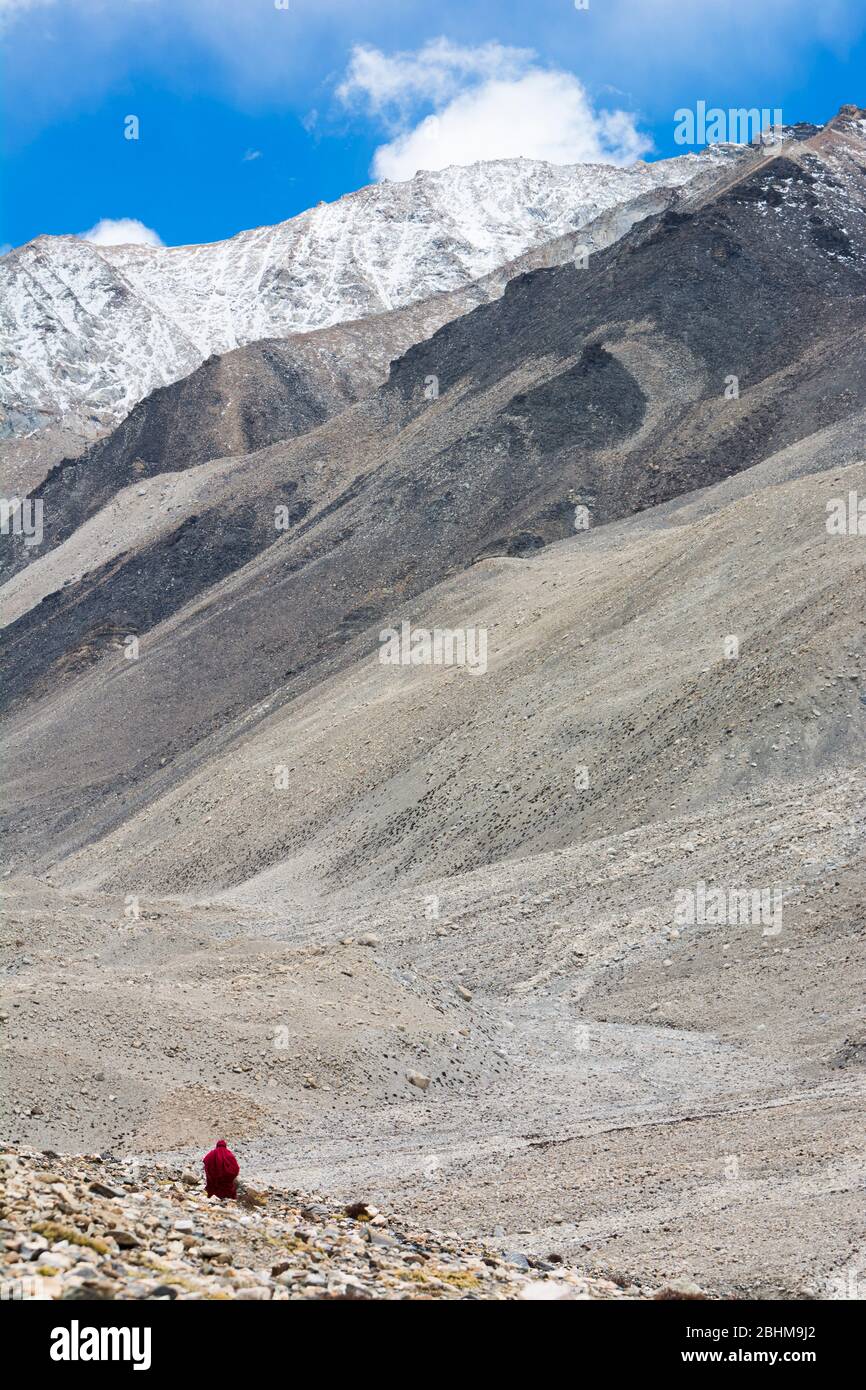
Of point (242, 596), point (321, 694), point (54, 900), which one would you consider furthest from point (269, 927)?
point (242, 596)

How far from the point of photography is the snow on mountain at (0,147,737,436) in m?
134

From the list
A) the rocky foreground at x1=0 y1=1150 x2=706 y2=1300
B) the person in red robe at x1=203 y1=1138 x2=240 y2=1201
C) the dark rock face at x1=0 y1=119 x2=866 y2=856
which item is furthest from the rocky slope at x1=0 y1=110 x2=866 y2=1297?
the person in red robe at x1=203 y1=1138 x2=240 y2=1201

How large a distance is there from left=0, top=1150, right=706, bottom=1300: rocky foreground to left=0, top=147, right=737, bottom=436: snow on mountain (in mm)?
118592

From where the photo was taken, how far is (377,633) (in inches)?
2101

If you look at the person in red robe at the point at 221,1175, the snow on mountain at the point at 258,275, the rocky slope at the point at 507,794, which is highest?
the snow on mountain at the point at 258,275

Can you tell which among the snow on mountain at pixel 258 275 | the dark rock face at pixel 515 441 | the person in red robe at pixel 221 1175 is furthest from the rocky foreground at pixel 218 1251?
the snow on mountain at pixel 258 275

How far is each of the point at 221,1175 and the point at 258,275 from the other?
500 feet

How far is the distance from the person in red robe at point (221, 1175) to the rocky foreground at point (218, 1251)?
138 mm

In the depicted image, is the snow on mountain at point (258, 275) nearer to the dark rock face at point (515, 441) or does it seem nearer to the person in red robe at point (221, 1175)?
the dark rock face at point (515, 441)

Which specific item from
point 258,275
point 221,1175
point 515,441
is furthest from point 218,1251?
point 258,275

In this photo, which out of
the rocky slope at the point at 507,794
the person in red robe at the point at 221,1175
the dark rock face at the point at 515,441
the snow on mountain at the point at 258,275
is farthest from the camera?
the snow on mountain at the point at 258,275

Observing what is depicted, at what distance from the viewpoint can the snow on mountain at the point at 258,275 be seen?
439 ft
